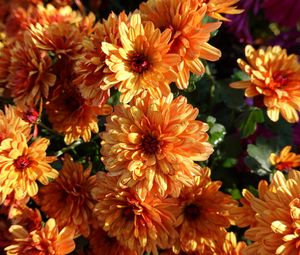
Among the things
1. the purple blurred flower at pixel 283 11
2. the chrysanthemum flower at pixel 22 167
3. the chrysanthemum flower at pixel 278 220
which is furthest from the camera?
the purple blurred flower at pixel 283 11

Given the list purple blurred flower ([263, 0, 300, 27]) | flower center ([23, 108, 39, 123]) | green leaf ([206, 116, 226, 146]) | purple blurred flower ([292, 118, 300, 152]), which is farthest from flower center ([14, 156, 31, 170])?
purple blurred flower ([263, 0, 300, 27])

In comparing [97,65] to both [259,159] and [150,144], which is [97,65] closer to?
[150,144]

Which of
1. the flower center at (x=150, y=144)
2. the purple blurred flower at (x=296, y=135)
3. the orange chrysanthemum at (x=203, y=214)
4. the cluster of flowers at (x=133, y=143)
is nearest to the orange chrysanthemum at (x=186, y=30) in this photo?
the cluster of flowers at (x=133, y=143)

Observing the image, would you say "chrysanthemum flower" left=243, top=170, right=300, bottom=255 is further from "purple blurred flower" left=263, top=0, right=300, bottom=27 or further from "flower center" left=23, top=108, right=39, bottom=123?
"purple blurred flower" left=263, top=0, right=300, bottom=27

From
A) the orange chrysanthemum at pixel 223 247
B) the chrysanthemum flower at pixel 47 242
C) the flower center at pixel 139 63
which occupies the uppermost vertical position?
the flower center at pixel 139 63

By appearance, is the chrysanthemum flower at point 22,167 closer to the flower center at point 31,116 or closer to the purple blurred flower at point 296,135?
the flower center at point 31,116

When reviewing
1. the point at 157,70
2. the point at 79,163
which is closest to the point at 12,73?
the point at 79,163

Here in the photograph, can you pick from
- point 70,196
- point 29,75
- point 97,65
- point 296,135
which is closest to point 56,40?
point 29,75
